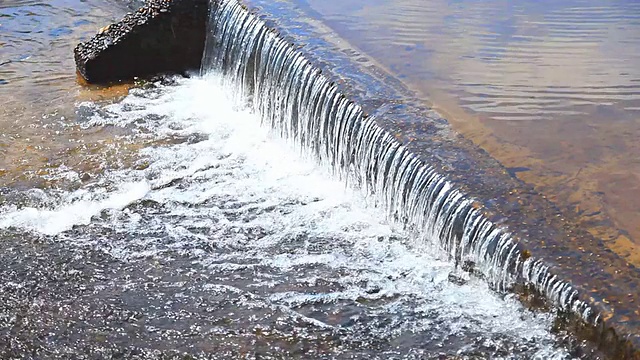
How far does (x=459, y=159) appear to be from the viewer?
444 centimetres

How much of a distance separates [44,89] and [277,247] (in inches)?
145

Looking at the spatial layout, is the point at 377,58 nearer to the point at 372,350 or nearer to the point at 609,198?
the point at 609,198

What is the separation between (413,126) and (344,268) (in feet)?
2.94

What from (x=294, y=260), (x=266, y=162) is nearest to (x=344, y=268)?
(x=294, y=260)

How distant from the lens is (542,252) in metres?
3.63

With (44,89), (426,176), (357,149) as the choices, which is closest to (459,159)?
(426,176)

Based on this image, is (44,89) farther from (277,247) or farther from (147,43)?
(277,247)

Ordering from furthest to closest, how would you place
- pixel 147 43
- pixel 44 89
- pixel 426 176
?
pixel 147 43 < pixel 44 89 < pixel 426 176

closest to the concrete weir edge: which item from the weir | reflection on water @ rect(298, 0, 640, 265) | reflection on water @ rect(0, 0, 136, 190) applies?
the weir

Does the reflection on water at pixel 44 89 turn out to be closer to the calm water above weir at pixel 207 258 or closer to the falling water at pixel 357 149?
the calm water above weir at pixel 207 258

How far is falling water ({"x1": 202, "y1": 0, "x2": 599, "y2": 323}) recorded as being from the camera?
381 cm

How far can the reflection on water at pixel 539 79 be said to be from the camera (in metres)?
4.38

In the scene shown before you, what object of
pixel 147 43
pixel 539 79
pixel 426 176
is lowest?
pixel 147 43

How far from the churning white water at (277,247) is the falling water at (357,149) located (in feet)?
0.40
